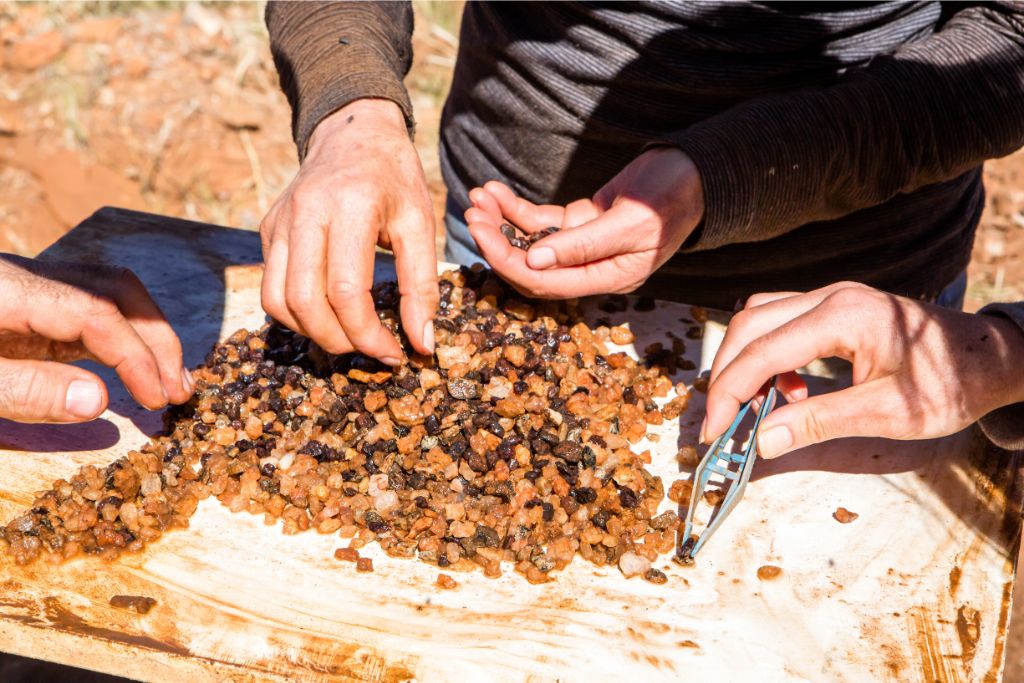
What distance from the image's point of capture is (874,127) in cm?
177

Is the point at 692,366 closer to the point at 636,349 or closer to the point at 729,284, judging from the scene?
the point at 636,349

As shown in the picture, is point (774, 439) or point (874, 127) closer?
point (774, 439)

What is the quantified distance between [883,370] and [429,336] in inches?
33.2

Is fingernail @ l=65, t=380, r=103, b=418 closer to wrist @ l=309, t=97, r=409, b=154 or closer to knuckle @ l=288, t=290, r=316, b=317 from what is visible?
knuckle @ l=288, t=290, r=316, b=317

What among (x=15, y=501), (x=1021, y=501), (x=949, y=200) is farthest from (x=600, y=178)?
(x=15, y=501)

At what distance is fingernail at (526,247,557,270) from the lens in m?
1.74

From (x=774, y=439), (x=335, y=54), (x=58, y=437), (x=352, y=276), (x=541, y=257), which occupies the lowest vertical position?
(x=58, y=437)

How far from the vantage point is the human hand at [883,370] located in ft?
5.05

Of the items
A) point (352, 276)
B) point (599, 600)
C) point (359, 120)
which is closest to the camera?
point (599, 600)

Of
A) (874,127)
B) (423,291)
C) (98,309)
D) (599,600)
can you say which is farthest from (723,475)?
(98,309)

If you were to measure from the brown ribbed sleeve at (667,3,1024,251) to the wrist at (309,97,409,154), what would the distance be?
60cm

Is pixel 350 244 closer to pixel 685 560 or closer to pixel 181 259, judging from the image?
pixel 685 560

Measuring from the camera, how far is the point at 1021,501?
5.53ft

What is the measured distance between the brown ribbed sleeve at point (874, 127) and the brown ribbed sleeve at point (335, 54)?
26.9 inches
